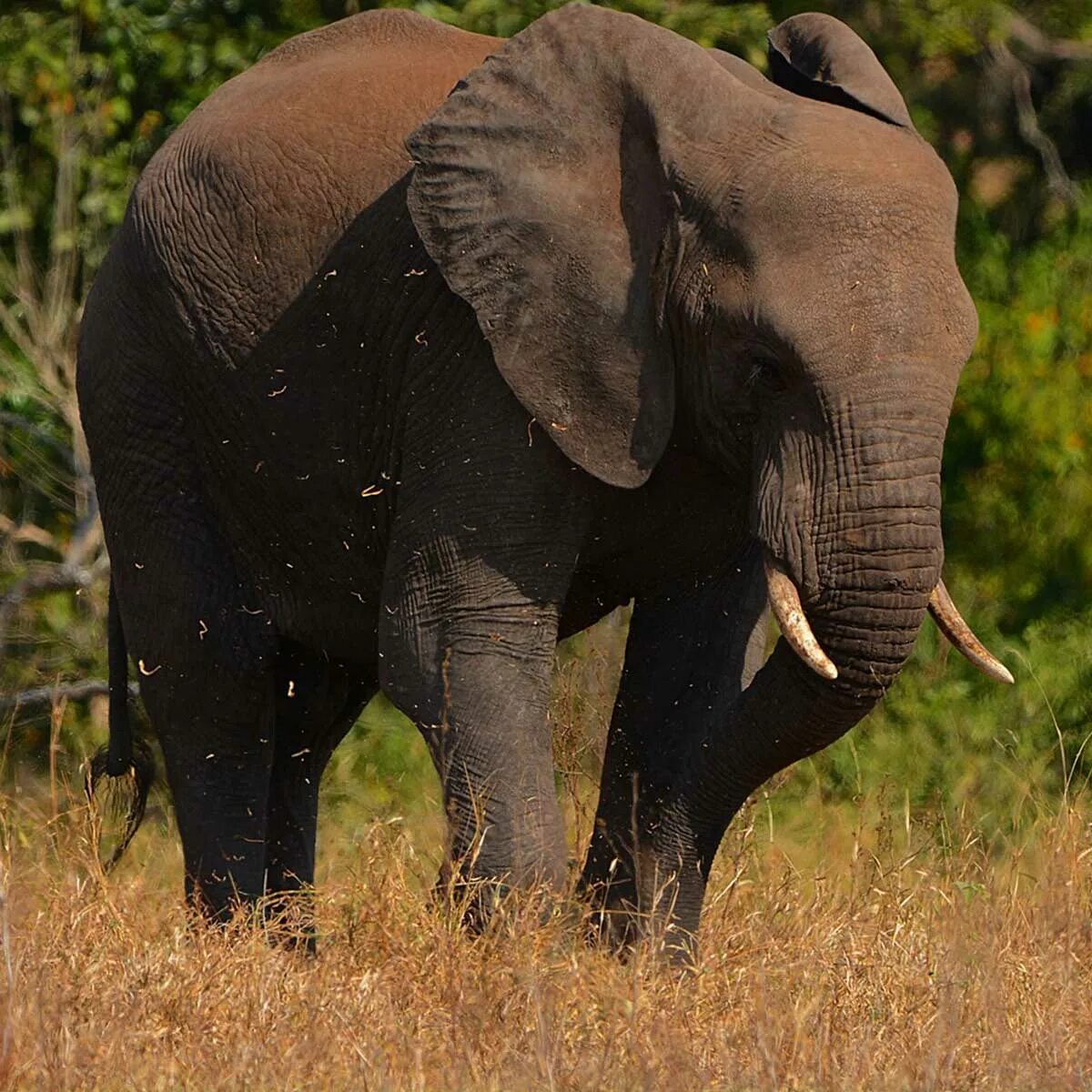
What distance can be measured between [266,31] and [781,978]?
14.9ft

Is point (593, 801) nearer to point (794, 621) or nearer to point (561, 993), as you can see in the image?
point (794, 621)

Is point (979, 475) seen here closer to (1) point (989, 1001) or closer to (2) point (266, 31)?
(2) point (266, 31)

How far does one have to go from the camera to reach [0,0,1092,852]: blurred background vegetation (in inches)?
A: 331

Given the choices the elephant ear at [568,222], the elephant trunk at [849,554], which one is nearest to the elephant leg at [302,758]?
the elephant ear at [568,222]

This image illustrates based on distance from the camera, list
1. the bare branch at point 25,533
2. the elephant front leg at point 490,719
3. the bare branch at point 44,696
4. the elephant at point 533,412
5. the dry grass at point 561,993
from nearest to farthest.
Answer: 1. the dry grass at point 561,993
2. the elephant at point 533,412
3. the elephant front leg at point 490,719
4. the bare branch at point 44,696
5. the bare branch at point 25,533

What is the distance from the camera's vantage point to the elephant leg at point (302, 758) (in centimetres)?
652

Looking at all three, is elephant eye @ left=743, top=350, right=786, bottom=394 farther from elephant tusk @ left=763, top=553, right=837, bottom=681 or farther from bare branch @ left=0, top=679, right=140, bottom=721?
bare branch @ left=0, top=679, right=140, bottom=721

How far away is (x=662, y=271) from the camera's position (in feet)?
16.7

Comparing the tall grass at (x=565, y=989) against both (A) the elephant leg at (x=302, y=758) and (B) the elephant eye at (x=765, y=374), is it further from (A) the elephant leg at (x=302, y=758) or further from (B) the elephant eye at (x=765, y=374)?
(B) the elephant eye at (x=765, y=374)

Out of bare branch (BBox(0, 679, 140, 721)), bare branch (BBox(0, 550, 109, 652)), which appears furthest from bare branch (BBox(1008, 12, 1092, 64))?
bare branch (BBox(0, 679, 140, 721))

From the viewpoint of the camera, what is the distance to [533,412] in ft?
16.8

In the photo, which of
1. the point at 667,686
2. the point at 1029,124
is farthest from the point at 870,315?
the point at 1029,124

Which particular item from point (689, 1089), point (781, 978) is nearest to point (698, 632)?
point (781, 978)

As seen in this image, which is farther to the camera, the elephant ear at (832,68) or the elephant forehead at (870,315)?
the elephant ear at (832,68)
